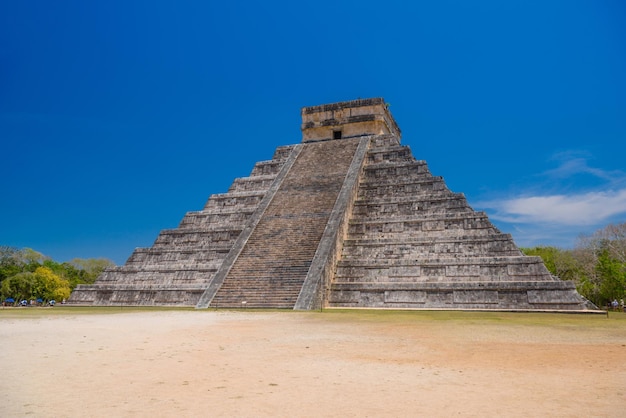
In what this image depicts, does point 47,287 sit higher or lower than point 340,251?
lower

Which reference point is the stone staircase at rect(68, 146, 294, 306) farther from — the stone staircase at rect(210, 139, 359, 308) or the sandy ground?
the sandy ground

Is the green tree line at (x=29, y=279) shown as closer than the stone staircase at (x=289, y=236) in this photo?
No

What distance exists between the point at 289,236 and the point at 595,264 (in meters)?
21.1

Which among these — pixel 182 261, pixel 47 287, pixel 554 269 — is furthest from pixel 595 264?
pixel 47 287

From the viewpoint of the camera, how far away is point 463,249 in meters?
17.1

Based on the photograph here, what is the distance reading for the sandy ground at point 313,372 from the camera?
4094mm

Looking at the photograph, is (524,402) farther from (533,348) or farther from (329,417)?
(533,348)

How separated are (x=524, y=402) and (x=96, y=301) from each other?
18571 millimetres

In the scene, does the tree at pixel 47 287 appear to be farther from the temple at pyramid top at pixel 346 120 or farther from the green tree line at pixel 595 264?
the green tree line at pixel 595 264

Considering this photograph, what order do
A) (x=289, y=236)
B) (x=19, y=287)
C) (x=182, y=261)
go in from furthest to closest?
(x=19, y=287) → (x=182, y=261) → (x=289, y=236)

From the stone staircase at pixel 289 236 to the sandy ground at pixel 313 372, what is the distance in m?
6.63

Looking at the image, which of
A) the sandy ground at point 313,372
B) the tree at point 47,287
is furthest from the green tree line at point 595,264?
the tree at point 47,287

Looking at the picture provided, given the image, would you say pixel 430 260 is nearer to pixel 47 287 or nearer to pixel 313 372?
pixel 313 372

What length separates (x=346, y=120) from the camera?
1059 inches
